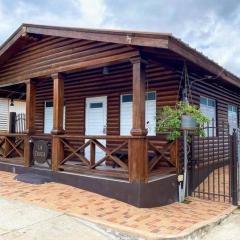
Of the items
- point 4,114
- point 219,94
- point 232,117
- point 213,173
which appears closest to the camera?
point 213,173

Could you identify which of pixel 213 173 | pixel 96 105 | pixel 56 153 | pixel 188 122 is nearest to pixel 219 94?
pixel 213 173

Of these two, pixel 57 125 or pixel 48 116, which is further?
pixel 48 116

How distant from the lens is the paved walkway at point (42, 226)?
4.51 meters

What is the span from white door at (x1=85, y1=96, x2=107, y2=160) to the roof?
9.20 feet

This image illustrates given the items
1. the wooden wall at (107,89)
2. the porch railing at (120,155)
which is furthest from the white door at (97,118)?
the porch railing at (120,155)

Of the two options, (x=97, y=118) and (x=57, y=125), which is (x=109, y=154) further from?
(x=97, y=118)

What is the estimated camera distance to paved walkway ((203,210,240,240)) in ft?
17.1

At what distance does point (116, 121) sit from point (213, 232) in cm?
483

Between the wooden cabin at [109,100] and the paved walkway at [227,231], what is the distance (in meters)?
1.37

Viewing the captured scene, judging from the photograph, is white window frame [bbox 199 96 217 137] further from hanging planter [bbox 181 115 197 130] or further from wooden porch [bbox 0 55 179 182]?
hanging planter [bbox 181 115 197 130]

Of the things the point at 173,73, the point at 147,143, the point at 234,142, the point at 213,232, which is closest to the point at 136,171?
the point at 147,143

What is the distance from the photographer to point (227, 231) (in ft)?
18.1

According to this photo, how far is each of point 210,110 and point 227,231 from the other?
203 inches

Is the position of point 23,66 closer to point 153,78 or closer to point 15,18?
point 153,78
